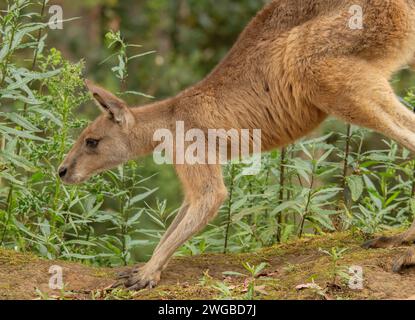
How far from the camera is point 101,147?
682 cm

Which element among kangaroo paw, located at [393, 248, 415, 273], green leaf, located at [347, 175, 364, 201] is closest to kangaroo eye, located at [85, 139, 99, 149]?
green leaf, located at [347, 175, 364, 201]

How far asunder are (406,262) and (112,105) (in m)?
2.48

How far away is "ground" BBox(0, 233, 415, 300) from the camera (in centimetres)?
530

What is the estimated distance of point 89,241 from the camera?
6.84m

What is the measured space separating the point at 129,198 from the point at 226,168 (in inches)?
34.3

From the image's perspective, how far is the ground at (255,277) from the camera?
5.30 meters

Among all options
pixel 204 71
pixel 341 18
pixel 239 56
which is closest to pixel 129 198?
pixel 239 56

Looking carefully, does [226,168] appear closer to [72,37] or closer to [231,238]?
[231,238]

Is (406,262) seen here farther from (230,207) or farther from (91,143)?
(91,143)

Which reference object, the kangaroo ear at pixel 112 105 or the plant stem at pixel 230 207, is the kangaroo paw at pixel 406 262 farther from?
the kangaroo ear at pixel 112 105

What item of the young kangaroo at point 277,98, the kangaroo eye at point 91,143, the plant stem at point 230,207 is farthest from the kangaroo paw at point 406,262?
the kangaroo eye at point 91,143

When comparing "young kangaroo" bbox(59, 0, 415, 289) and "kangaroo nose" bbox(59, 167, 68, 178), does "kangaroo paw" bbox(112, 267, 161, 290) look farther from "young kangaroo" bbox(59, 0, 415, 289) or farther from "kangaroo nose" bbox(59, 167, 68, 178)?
"kangaroo nose" bbox(59, 167, 68, 178)

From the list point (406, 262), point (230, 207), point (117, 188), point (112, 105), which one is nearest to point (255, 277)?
point (406, 262)

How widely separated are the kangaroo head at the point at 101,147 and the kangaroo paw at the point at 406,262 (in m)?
2.30
